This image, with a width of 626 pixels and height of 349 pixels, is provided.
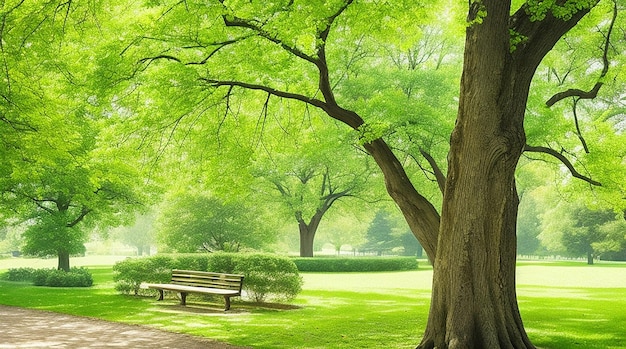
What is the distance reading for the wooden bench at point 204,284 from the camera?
15.7 meters

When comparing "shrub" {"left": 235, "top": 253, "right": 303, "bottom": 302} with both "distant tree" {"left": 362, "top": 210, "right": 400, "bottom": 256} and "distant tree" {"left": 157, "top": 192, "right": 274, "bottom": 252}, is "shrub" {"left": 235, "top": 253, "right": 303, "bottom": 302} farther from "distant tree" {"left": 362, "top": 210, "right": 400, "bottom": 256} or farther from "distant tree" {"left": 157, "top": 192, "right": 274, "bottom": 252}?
"distant tree" {"left": 362, "top": 210, "right": 400, "bottom": 256}

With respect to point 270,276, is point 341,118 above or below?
above

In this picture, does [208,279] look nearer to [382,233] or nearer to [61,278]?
[61,278]

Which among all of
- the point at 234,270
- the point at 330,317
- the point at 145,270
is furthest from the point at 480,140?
the point at 145,270

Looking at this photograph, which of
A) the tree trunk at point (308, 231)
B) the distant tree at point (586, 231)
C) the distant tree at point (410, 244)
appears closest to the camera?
the tree trunk at point (308, 231)

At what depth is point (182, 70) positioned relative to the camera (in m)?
12.4

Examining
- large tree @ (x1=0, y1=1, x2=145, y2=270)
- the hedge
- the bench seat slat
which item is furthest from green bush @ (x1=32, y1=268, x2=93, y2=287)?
the bench seat slat

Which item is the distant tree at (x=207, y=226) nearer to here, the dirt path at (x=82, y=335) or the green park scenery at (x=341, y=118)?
the green park scenery at (x=341, y=118)

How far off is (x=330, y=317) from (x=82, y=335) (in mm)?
5946

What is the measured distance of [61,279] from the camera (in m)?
25.3

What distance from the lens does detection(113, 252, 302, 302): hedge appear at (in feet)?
57.5

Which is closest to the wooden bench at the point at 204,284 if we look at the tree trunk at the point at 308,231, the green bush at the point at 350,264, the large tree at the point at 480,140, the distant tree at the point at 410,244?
the large tree at the point at 480,140

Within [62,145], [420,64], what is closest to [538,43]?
[62,145]

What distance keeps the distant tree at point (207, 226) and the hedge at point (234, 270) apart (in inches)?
599
